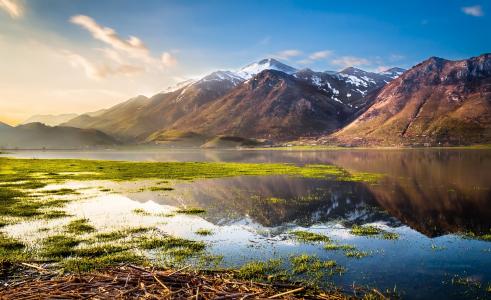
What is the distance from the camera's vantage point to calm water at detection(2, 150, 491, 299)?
22.4 m

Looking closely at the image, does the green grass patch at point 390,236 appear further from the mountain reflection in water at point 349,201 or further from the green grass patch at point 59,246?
the green grass patch at point 59,246

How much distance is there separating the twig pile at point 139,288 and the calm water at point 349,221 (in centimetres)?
841

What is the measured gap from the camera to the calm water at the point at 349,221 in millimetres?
22438

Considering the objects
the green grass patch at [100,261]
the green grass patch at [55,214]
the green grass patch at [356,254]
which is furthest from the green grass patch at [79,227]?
the green grass patch at [356,254]

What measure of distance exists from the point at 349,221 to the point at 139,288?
28.1 m

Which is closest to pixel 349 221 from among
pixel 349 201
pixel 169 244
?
pixel 349 201

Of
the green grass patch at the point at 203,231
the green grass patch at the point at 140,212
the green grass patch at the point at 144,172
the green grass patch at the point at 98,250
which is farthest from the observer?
the green grass patch at the point at 144,172

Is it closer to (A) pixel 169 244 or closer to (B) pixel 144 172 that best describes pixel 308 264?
(A) pixel 169 244

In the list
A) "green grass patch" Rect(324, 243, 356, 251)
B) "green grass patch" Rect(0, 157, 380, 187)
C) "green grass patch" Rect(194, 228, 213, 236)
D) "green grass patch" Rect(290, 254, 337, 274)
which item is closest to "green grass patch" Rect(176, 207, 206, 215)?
"green grass patch" Rect(194, 228, 213, 236)

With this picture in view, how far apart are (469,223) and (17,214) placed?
46406 millimetres

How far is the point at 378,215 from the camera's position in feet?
132

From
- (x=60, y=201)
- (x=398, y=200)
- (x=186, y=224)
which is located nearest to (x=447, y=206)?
(x=398, y=200)

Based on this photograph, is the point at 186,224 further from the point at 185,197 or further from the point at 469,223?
the point at 469,223

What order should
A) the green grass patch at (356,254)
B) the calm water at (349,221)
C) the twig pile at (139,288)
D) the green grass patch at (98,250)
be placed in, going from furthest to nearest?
the green grass patch at (356,254)
the green grass patch at (98,250)
the calm water at (349,221)
the twig pile at (139,288)
